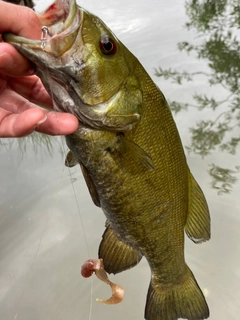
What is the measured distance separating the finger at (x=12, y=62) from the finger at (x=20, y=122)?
0.15 meters

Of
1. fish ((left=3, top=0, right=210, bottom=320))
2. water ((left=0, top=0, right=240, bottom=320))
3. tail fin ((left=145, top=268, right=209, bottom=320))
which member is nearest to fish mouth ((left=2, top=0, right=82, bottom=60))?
fish ((left=3, top=0, right=210, bottom=320))

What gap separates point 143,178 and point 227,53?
432cm

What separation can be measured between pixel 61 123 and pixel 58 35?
0.86 feet

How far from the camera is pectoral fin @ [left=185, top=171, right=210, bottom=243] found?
5.17ft

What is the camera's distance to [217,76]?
4688 millimetres

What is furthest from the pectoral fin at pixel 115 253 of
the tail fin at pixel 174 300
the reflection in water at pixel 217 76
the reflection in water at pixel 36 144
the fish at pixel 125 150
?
→ the reflection in water at pixel 36 144

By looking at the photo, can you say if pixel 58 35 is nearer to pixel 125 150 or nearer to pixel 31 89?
pixel 125 150

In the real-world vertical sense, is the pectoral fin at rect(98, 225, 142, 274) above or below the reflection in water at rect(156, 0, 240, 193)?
A: above

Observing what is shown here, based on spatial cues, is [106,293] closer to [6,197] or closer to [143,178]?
[6,197]

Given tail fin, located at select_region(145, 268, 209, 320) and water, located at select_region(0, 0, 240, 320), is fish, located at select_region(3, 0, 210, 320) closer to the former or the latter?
tail fin, located at select_region(145, 268, 209, 320)

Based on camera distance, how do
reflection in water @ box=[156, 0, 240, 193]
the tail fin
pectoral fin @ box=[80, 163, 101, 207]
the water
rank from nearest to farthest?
pectoral fin @ box=[80, 163, 101, 207] → the tail fin → the water → reflection in water @ box=[156, 0, 240, 193]

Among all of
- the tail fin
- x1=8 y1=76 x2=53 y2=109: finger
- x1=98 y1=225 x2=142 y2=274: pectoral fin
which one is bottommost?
the tail fin

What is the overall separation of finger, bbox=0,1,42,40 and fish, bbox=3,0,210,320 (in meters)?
0.03

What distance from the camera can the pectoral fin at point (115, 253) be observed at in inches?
65.7
